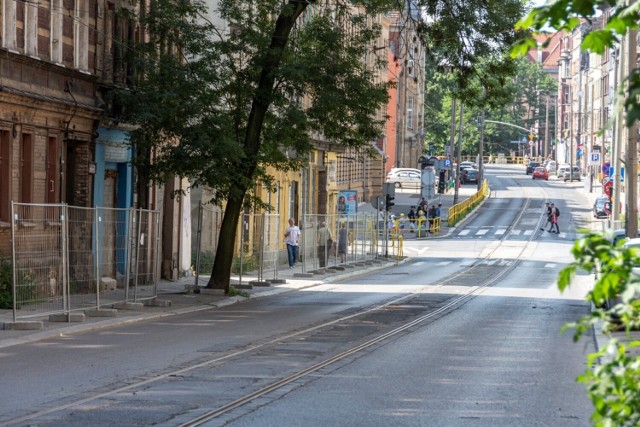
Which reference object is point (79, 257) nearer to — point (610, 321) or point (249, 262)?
point (249, 262)

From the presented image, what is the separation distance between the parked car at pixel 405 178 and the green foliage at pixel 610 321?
101 metres

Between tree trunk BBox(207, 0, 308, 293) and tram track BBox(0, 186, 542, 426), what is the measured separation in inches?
153

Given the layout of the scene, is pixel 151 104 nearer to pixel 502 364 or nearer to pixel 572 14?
pixel 502 364

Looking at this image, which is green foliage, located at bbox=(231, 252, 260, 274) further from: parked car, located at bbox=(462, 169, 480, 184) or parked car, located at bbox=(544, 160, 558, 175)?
parked car, located at bbox=(544, 160, 558, 175)

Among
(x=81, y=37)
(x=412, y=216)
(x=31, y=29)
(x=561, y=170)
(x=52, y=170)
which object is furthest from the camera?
(x=561, y=170)

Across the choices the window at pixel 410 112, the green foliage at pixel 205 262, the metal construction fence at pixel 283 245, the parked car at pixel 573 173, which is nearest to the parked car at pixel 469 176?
the window at pixel 410 112

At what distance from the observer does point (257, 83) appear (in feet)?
95.2

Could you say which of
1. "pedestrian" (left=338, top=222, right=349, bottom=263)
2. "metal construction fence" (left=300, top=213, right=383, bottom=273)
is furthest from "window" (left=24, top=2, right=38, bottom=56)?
"pedestrian" (left=338, top=222, right=349, bottom=263)

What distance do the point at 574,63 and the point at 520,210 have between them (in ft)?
215

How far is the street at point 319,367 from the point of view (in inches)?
436

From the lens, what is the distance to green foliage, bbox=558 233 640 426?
505cm

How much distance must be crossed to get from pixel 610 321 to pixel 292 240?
3867cm

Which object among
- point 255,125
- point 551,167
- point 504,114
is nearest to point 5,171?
point 255,125

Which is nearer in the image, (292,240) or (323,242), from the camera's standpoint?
(292,240)
